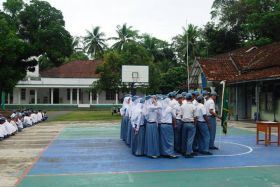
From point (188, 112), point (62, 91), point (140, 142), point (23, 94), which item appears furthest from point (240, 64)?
point (23, 94)

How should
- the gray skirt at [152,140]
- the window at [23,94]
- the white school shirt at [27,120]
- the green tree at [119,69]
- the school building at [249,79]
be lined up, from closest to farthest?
the gray skirt at [152,140] → the school building at [249,79] → the white school shirt at [27,120] → the green tree at [119,69] → the window at [23,94]

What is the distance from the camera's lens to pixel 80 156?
1242cm

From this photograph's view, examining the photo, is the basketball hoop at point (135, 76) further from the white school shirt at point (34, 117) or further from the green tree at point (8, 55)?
the white school shirt at point (34, 117)

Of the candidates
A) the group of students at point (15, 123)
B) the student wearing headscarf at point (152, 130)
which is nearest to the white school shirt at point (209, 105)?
the student wearing headscarf at point (152, 130)

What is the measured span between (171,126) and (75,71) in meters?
45.7

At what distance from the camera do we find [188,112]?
1216 cm

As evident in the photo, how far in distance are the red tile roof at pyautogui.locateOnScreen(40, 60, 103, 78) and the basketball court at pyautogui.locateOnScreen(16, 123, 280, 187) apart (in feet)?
137

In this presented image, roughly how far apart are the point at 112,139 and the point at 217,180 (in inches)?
344

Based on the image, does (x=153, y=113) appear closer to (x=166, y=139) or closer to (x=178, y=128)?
(x=166, y=139)

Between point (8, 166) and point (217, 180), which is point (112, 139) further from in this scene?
point (217, 180)

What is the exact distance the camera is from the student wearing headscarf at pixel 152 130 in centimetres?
1195

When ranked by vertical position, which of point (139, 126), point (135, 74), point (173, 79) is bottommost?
point (139, 126)

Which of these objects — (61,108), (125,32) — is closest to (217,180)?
(61,108)

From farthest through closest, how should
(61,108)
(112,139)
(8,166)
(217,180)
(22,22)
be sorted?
1. (61,108)
2. (22,22)
3. (112,139)
4. (8,166)
5. (217,180)
